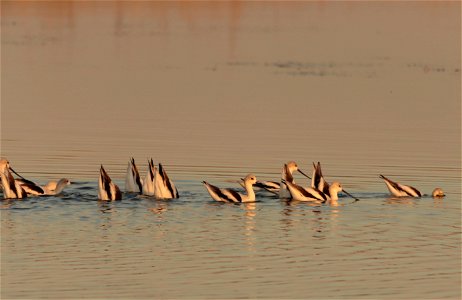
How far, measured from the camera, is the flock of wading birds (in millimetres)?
20391

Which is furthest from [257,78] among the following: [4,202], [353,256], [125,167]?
[353,256]

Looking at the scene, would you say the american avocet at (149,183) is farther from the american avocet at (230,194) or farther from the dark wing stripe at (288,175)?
the dark wing stripe at (288,175)

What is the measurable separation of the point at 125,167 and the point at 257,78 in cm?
1367

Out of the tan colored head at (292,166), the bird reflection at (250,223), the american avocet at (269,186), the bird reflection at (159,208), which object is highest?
the tan colored head at (292,166)

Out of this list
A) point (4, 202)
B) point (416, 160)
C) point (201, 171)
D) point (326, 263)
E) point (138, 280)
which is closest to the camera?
point (138, 280)

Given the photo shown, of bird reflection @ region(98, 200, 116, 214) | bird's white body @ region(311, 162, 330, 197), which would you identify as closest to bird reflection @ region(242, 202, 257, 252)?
bird's white body @ region(311, 162, 330, 197)

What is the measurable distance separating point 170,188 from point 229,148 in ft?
17.8

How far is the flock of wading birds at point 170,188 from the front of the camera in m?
20.4

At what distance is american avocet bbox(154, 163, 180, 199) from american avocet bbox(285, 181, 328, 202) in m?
1.86

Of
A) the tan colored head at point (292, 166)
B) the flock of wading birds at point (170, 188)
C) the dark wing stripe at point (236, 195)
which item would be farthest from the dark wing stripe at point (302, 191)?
the tan colored head at point (292, 166)

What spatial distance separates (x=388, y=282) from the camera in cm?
1537

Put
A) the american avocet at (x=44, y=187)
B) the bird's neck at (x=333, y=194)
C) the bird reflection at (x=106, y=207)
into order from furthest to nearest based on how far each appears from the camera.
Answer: the bird's neck at (x=333, y=194)
the american avocet at (x=44, y=187)
the bird reflection at (x=106, y=207)

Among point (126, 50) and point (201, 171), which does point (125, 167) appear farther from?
point (126, 50)

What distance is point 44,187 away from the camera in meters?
20.9
